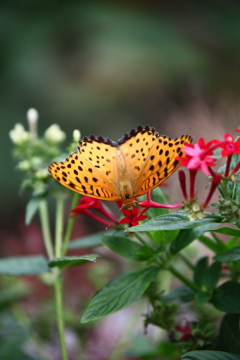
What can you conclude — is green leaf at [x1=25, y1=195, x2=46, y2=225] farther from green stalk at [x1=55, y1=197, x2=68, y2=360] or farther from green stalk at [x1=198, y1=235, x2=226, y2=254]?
green stalk at [x1=198, y1=235, x2=226, y2=254]

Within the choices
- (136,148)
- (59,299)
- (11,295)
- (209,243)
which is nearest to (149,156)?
(136,148)

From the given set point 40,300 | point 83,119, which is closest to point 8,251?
point 40,300

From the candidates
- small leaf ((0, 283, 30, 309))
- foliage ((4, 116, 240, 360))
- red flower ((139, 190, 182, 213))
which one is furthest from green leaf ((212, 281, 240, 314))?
small leaf ((0, 283, 30, 309))

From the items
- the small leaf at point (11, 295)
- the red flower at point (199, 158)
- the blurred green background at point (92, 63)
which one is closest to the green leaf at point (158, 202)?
the red flower at point (199, 158)

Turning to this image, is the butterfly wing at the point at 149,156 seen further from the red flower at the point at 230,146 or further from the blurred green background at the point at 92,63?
the blurred green background at the point at 92,63

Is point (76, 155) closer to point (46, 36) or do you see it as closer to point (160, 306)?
point (160, 306)

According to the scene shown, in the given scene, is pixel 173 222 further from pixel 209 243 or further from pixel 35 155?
pixel 35 155

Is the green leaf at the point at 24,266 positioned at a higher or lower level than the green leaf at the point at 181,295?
higher
